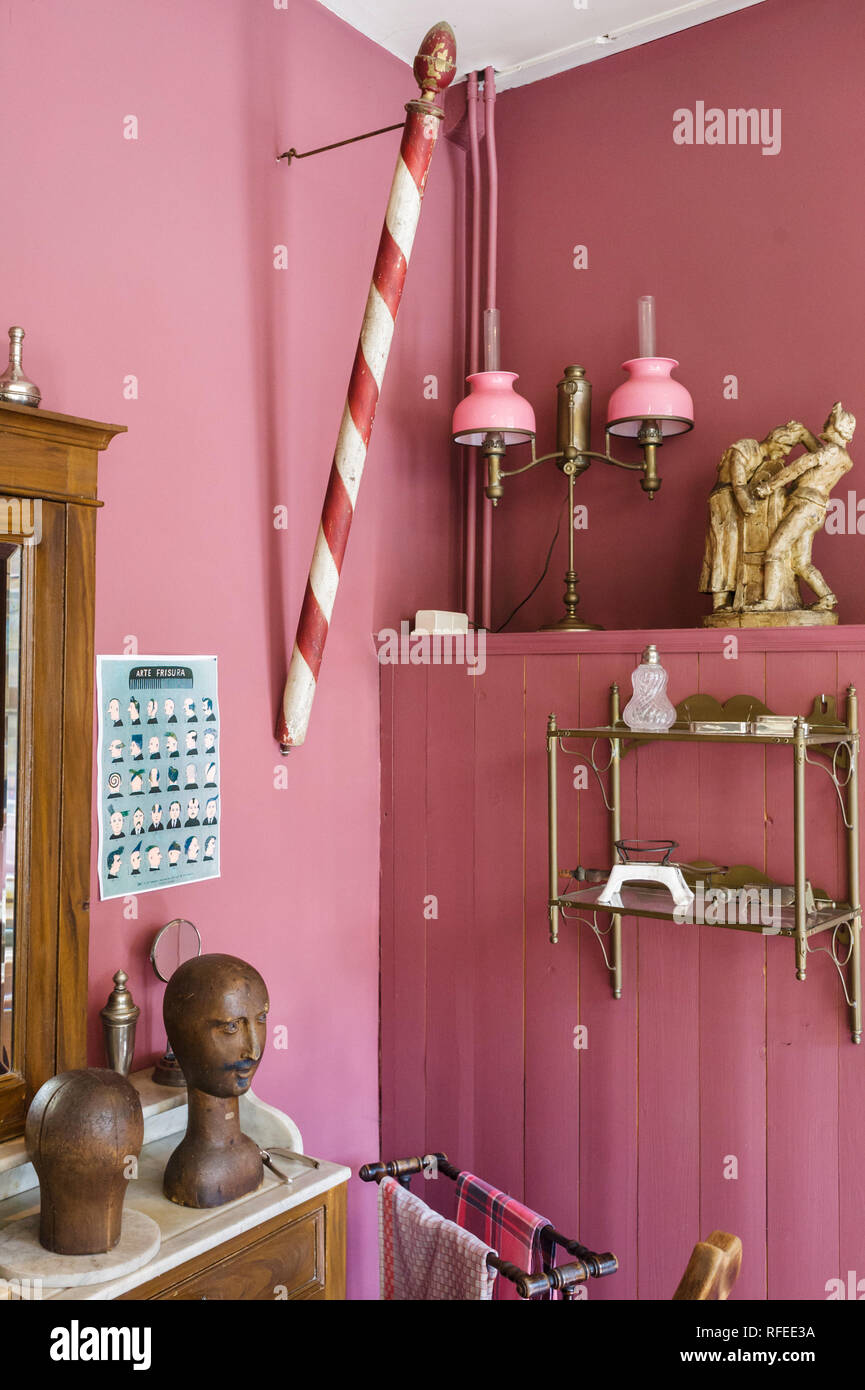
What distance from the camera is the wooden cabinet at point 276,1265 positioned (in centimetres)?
145

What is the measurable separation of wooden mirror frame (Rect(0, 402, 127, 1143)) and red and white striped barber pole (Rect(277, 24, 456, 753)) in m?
0.63

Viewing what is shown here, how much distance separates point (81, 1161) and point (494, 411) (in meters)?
1.76

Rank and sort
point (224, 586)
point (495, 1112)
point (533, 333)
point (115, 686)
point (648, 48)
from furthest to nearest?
1. point (533, 333)
2. point (648, 48)
3. point (495, 1112)
4. point (224, 586)
5. point (115, 686)

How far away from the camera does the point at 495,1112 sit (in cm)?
236

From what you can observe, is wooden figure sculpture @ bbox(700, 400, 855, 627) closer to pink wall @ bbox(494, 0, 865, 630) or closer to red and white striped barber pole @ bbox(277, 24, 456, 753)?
pink wall @ bbox(494, 0, 865, 630)

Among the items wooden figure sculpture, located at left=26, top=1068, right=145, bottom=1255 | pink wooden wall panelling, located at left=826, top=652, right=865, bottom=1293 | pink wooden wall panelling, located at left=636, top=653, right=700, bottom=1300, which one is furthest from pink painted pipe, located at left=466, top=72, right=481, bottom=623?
wooden figure sculpture, located at left=26, top=1068, right=145, bottom=1255

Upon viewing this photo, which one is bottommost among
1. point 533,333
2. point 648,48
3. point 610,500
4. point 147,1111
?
point 147,1111

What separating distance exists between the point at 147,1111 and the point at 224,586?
1.00 meters

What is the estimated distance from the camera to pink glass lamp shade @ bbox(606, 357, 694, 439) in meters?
2.31

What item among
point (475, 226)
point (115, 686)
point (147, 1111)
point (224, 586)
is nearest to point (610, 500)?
point (475, 226)

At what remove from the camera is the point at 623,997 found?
86.0 inches

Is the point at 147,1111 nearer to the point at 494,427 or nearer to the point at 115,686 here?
the point at 115,686

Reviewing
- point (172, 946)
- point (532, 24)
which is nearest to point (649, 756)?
point (172, 946)

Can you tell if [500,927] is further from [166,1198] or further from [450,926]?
[166,1198]
